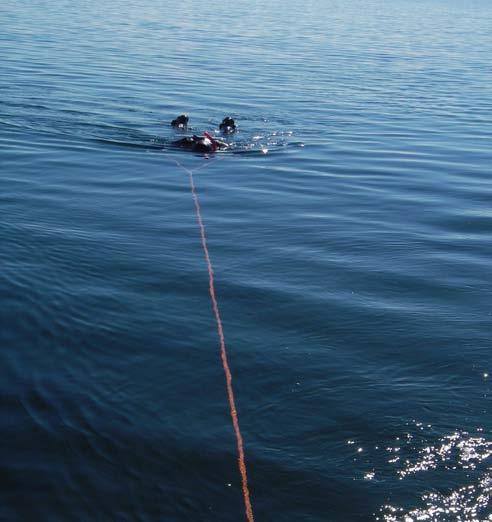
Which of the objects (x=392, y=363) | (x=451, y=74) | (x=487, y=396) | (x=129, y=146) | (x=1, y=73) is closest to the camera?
(x=487, y=396)

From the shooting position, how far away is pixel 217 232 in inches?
482

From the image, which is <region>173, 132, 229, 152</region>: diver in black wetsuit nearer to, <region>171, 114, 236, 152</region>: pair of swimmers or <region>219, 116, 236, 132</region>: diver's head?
<region>171, 114, 236, 152</region>: pair of swimmers

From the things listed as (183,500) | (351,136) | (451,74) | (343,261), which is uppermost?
(451,74)

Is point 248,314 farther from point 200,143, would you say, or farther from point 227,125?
point 227,125

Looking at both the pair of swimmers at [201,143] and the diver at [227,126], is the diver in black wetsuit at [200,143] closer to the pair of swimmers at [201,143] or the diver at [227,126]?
the pair of swimmers at [201,143]

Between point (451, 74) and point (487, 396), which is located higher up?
point (451, 74)

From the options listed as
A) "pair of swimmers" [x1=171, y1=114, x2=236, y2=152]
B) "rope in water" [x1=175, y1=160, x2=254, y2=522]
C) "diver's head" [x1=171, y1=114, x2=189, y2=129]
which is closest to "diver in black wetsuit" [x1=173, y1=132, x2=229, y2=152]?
"pair of swimmers" [x1=171, y1=114, x2=236, y2=152]

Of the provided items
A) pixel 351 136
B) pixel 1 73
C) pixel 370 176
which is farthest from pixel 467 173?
pixel 1 73

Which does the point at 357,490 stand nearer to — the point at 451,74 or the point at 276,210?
the point at 276,210

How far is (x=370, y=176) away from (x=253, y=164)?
2503 millimetres

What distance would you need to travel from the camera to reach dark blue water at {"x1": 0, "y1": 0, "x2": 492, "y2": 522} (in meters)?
6.38

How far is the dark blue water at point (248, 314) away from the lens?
6379mm

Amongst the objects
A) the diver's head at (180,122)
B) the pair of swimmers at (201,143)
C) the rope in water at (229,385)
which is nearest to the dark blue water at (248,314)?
the rope in water at (229,385)

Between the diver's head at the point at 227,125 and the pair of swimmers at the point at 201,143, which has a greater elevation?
the diver's head at the point at 227,125
